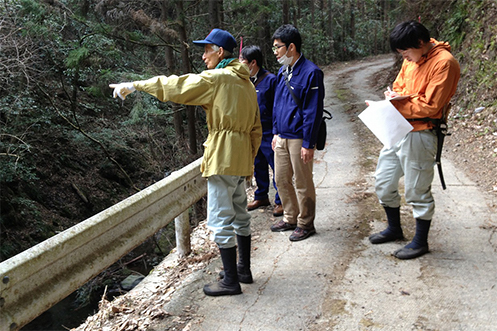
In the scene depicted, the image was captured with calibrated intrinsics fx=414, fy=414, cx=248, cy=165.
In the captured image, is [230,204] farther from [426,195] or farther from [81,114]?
[81,114]

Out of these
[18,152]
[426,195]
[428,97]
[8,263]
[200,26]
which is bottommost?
[18,152]

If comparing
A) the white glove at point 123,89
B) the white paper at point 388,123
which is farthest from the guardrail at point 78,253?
the white paper at point 388,123

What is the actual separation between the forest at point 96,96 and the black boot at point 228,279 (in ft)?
14.8

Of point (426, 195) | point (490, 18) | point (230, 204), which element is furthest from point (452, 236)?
point (490, 18)

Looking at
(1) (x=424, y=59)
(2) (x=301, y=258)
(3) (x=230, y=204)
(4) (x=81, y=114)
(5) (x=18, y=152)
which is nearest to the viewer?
(3) (x=230, y=204)

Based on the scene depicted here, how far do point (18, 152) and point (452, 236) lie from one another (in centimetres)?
973

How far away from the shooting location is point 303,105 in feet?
14.2

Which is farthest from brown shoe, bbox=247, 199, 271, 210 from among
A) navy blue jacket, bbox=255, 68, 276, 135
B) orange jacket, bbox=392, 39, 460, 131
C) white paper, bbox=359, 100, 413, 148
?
orange jacket, bbox=392, 39, 460, 131

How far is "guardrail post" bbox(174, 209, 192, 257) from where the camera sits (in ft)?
13.9

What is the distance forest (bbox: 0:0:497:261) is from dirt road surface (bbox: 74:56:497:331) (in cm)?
226

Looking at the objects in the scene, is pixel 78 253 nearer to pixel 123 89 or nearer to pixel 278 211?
pixel 123 89

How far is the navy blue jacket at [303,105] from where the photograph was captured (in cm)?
423

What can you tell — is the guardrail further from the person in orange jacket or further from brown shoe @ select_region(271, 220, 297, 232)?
the person in orange jacket

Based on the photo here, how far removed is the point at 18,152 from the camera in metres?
10.1
